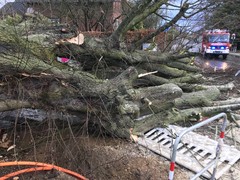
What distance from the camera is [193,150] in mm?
4172

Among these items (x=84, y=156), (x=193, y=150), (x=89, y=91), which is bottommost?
(x=193, y=150)

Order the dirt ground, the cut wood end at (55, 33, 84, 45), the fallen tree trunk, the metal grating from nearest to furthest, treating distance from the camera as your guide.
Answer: the fallen tree trunk, the dirt ground, the metal grating, the cut wood end at (55, 33, 84, 45)

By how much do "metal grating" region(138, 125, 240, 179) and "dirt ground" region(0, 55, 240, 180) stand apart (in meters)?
0.16

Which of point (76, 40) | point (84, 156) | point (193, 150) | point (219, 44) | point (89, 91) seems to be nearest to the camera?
point (89, 91)

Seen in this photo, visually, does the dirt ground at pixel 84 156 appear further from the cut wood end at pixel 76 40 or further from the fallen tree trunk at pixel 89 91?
the cut wood end at pixel 76 40

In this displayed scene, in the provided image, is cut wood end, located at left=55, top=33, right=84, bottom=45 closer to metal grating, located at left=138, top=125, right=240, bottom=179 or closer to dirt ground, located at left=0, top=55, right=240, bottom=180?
dirt ground, located at left=0, top=55, right=240, bottom=180

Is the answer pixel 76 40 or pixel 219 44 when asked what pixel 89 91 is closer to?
pixel 76 40

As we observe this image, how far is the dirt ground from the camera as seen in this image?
3319 mm

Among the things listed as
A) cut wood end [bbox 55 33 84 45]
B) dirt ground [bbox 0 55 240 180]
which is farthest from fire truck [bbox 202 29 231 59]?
dirt ground [bbox 0 55 240 180]

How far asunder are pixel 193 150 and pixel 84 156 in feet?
5.91

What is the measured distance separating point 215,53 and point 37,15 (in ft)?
60.5

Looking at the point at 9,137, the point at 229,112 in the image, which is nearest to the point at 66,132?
the point at 9,137

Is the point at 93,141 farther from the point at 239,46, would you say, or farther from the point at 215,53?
the point at 239,46

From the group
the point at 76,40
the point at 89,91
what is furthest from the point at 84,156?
the point at 76,40
